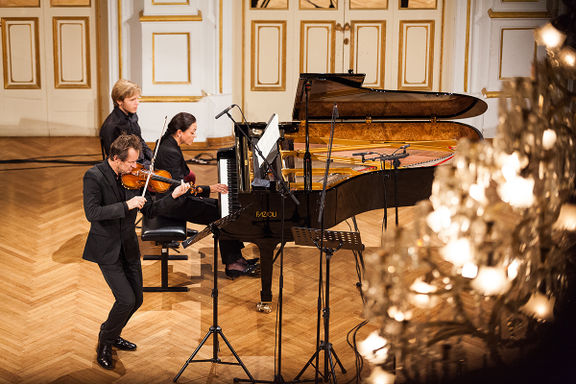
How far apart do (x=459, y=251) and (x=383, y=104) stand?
14.3 ft

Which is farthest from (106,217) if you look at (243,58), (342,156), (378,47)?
(378,47)

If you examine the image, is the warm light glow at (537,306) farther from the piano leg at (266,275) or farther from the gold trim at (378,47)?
the gold trim at (378,47)

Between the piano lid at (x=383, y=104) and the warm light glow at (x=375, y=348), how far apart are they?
3769 millimetres

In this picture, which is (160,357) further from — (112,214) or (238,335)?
(112,214)

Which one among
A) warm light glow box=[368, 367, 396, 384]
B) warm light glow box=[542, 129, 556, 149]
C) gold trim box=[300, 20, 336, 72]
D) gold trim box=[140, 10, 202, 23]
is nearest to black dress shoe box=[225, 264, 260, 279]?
warm light glow box=[368, 367, 396, 384]

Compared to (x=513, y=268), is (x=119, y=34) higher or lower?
higher

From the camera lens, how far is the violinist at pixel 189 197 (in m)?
5.00

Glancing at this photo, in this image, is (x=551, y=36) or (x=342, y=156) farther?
(x=342, y=156)

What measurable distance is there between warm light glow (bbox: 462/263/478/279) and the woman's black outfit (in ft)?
12.4

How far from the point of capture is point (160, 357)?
156 inches

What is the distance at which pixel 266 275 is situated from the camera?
453 centimetres

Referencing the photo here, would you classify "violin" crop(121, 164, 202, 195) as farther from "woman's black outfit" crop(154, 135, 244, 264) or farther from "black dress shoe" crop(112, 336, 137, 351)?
"black dress shoe" crop(112, 336, 137, 351)

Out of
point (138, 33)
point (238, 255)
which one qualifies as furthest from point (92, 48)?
point (238, 255)

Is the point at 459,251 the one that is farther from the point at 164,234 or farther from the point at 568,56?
the point at 164,234
